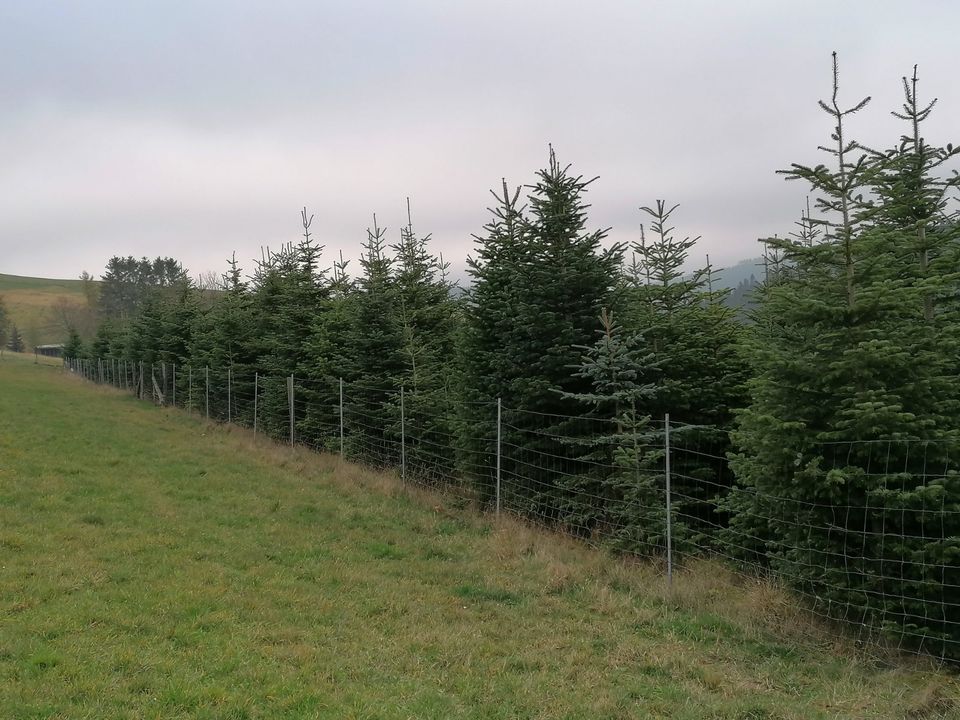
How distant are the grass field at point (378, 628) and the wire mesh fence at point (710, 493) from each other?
341mm

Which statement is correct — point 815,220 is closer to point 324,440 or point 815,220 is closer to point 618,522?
point 618,522

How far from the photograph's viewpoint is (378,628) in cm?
468

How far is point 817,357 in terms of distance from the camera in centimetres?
491

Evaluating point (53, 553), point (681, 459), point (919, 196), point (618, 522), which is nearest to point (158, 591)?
point (53, 553)

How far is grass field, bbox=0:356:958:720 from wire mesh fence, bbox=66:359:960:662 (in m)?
0.34

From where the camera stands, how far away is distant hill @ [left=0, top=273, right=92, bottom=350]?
90.4 metres

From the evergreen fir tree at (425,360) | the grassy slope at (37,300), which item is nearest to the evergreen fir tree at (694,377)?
the evergreen fir tree at (425,360)

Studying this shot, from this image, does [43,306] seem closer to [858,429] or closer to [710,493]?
[710,493]

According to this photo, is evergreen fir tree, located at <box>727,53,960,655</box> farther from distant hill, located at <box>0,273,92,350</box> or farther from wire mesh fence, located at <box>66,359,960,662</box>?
distant hill, located at <box>0,273,92,350</box>

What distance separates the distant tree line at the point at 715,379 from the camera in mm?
4543

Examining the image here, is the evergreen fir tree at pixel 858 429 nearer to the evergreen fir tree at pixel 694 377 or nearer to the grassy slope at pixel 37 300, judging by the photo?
the evergreen fir tree at pixel 694 377

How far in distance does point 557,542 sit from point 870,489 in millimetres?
3339

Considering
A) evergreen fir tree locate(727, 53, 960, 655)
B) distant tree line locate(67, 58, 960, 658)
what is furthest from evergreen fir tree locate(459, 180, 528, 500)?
evergreen fir tree locate(727, 53, 960, 655)

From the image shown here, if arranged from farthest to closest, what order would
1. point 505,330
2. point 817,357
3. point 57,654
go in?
point 505,330 < point 817,357 < point 57,654
